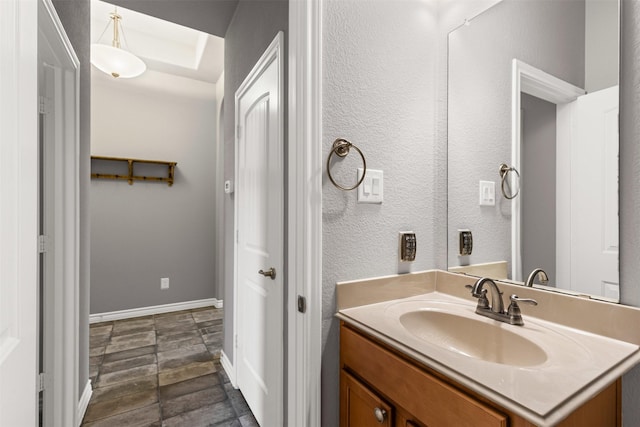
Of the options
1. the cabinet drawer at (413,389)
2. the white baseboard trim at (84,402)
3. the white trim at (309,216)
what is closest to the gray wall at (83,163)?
the white baseboard trim at (84,402)

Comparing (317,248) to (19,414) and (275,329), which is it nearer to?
(275,329)

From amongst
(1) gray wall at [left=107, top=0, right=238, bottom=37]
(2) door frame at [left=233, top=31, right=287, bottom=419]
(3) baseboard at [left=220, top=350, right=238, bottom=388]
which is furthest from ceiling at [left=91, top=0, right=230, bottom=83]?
(3) baseboard at [left=220, top=350, right=238, bottom=388]

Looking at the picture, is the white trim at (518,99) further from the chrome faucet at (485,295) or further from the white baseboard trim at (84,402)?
the white baseboard trim at (84,402)

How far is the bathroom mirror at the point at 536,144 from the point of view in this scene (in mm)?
897

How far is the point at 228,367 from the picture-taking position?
2.20 m

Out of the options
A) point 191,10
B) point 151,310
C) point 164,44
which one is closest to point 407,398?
point 191,10

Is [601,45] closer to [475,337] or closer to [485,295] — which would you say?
[485,295]

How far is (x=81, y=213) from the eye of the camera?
1787 mm

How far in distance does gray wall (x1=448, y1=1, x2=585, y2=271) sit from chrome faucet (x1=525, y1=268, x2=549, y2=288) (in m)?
0.13

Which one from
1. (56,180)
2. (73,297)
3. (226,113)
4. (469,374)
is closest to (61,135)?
(56,180)

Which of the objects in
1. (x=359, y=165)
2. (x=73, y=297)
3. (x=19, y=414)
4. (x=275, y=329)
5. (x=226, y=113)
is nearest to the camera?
(x=19, y=414)

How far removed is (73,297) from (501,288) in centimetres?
206

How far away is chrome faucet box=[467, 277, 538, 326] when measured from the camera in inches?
37.5

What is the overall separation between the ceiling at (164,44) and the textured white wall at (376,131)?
2.35 meters
